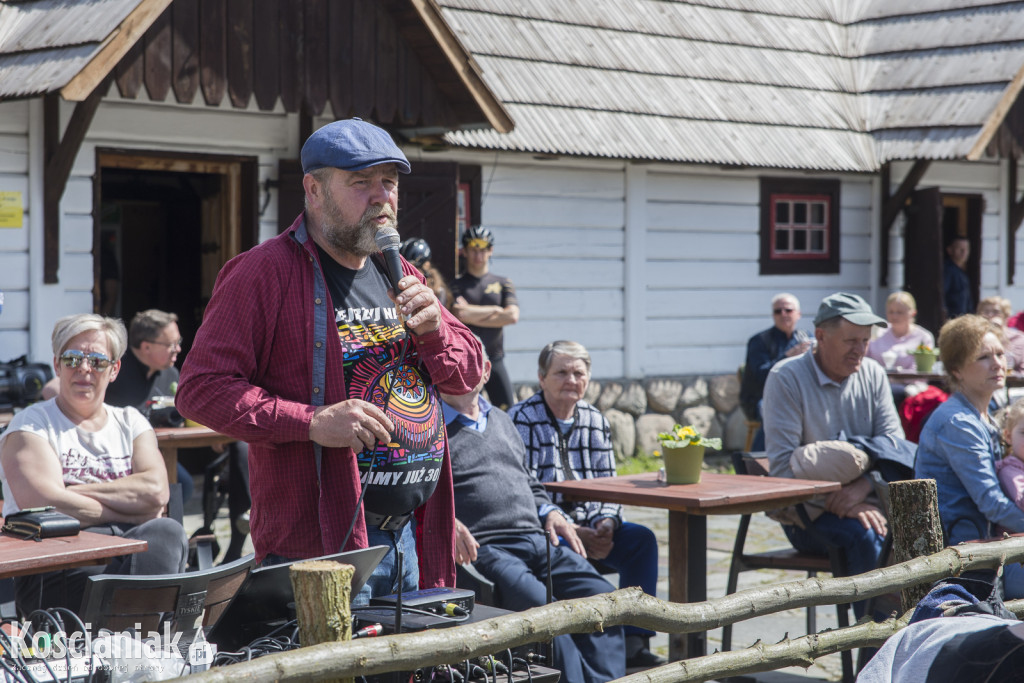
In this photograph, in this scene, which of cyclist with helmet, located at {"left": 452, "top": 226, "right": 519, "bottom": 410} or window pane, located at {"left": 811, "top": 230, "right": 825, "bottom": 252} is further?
window pane, located at {"left": 811, "top": 230, "right": 825, "bottom": 252}

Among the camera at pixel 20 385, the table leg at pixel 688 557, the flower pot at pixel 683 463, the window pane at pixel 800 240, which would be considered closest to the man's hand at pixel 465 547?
the table leg at pixel 688 557

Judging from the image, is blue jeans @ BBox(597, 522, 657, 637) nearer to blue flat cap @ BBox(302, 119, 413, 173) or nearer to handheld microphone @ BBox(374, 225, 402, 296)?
A: handheld microphone @ BBox(374, 225, 402, 296)

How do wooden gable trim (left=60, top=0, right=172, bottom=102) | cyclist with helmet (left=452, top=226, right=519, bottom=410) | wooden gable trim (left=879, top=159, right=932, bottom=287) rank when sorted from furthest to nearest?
1. wooden gable trim (left=879, top=159, right=932, bottom=287)
2. cyclist with helmet (left=452, top=226, right=519, bottom=410)
3. wooden gable trim (left=60, top=0, right=172, bottom=102)

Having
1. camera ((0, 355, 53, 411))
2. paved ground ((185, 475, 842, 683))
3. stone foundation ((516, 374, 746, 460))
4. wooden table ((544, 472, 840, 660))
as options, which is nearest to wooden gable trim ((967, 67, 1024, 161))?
stone foundation ((516, 374, 746, 460))

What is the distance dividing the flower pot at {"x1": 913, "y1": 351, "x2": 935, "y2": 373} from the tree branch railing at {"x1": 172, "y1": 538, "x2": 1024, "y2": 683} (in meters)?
4.96

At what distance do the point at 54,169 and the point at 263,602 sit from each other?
5.55 meters

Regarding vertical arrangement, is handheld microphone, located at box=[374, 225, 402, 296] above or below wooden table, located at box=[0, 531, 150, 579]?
above

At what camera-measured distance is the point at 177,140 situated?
26.3 feet

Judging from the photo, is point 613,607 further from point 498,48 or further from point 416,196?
point 498,48

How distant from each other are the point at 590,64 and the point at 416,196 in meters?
2.59

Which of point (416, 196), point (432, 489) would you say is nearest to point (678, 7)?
point (416, 196)

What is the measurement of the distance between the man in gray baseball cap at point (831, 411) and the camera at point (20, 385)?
160 inches

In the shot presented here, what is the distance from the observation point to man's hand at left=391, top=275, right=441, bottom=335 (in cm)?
283

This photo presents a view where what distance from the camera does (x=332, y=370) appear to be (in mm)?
2893
